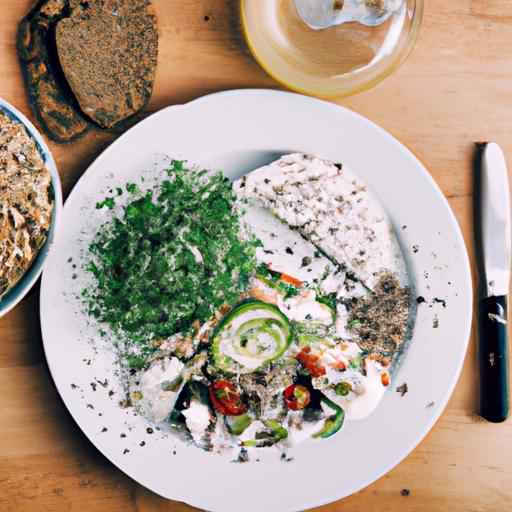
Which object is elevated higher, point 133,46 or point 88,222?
point 133,46

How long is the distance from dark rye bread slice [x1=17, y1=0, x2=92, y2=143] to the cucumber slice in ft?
1.37

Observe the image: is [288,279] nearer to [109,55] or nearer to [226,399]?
[226,399]

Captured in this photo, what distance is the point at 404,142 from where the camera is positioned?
937mm

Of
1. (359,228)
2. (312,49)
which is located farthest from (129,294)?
(312,49)

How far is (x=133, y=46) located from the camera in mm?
892

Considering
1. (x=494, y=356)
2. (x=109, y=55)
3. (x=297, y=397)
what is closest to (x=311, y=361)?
(x=297, y=397)

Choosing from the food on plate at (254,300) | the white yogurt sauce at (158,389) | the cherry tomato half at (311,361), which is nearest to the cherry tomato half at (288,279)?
the food on plate at (254,300)

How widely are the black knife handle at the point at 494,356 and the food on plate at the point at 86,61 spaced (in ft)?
2.34

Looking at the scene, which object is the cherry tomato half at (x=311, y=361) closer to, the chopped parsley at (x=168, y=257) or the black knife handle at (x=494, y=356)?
the chopped parsley at (x=168, y=257)

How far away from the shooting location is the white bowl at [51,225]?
0.84m

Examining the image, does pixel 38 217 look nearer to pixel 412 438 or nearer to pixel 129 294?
pixel 129 294

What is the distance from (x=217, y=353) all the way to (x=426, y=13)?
70cm

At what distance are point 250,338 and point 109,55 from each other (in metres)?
0.54

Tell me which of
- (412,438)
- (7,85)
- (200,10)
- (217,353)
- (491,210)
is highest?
(200,10)
